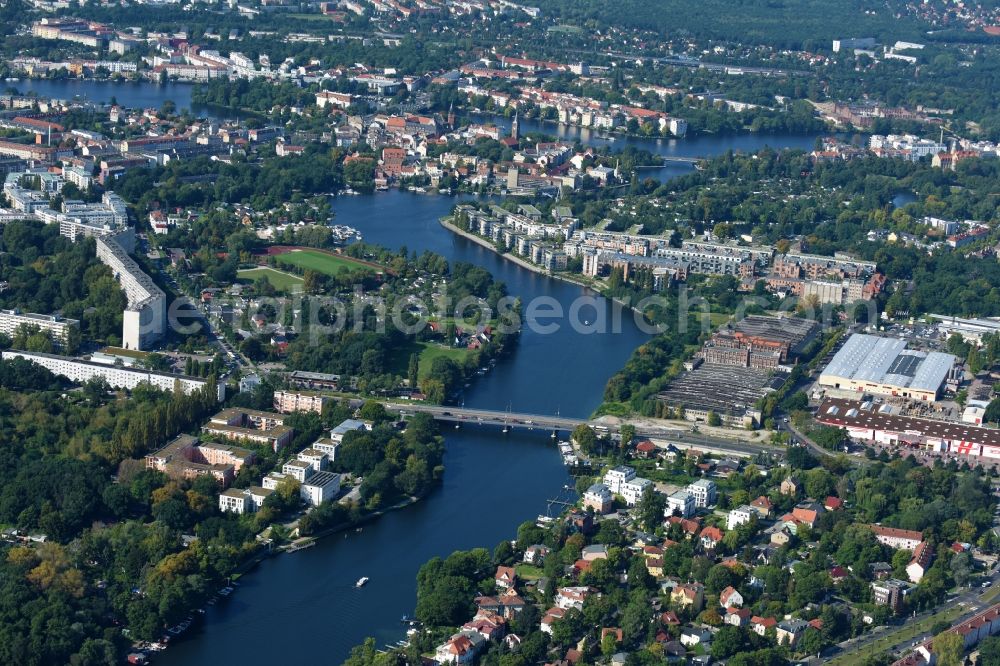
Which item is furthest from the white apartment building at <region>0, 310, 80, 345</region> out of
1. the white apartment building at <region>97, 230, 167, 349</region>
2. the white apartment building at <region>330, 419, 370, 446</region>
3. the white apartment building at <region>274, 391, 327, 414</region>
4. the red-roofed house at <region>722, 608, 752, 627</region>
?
the red-roofed house at <region>722, 608, 752, 627</region>

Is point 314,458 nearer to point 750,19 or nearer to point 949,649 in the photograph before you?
point 949,649

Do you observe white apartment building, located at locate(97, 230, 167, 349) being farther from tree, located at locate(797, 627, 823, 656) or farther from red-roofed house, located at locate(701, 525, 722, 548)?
tree, located at locate(797, 627, 823, 656)

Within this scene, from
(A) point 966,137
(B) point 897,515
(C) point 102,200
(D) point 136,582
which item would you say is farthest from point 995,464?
(A) point 966,137

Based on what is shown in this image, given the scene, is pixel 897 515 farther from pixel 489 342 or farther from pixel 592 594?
pixel 489 342

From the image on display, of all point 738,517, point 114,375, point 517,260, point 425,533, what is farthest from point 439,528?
point 517,260

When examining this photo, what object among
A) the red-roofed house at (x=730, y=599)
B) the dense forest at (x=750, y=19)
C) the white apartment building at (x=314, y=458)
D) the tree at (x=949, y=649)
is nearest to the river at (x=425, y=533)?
the white apartment building at (x=314, y=458)
